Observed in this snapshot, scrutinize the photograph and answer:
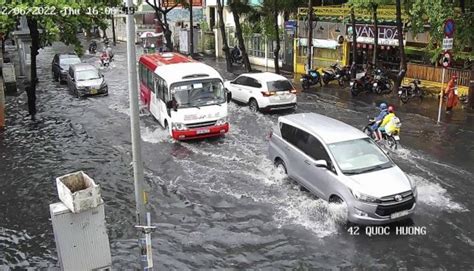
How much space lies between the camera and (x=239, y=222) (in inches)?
464

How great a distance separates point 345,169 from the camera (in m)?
11.3

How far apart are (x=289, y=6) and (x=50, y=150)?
17.1 m

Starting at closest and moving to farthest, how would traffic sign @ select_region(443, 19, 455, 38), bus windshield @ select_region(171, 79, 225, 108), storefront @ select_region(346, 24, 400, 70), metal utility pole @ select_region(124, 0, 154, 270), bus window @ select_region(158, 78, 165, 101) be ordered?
metal utility pole @ select_region(124, 0, 154, 270)
bus windshield @ select_region(171, 79, 225, 108)
bus window @ select_region(158, 78, 165, 101)
traffic sign @ select_region(443, 19, 455, 38)
storefront @ select_region(346, 24, 400, 70)

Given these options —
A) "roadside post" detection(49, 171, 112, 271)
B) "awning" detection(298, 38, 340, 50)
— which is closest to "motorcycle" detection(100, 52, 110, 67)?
"awning" detection(298, 38, 340, 50)

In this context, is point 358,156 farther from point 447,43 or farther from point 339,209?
point 447,43

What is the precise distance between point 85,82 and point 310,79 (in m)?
11.2

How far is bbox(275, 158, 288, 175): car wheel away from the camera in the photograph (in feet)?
45.5

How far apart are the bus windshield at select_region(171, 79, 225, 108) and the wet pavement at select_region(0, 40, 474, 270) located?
1.40 metres

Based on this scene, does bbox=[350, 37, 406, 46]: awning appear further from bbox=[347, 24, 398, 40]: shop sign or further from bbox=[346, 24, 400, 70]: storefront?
bbox=[347, 24, 398, 40]: shop sign

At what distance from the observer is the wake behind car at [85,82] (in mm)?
25906

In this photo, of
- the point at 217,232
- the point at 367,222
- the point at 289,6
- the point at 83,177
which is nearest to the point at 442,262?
the point at 367,222

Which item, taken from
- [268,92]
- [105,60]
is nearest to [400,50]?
[268,92]

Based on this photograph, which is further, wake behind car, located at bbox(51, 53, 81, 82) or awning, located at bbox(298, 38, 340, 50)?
wake behind car, located at bbox(51, 53, 81, 82)

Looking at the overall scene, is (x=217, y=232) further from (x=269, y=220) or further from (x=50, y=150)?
(x=50, y=150)
